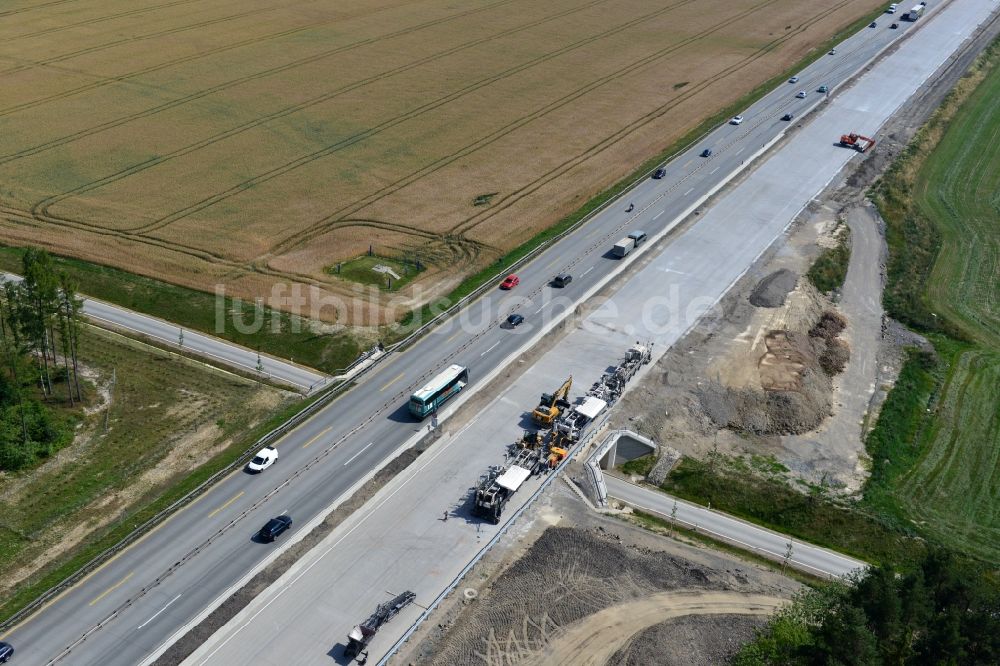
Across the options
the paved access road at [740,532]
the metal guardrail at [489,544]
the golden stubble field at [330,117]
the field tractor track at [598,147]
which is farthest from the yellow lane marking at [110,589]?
the field tractor track at [598,147]

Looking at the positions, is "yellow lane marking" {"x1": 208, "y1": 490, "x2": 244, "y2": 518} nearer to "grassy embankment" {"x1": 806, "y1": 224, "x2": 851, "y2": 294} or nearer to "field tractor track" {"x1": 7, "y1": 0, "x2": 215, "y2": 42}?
"grassy embankment" {"x1": 806, "y1": 224, "x2": 851, "y2": 294}

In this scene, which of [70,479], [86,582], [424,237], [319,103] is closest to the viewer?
[86,582]

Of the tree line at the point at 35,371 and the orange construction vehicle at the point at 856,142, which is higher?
the orange construction vehicle at the point at 856,142

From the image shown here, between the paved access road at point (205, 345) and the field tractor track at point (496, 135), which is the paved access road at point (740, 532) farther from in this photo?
the field tractor track at point (496, 135)

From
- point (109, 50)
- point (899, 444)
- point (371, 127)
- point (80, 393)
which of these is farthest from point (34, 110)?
point (899, 444)

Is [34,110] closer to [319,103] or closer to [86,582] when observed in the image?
[319,103]
